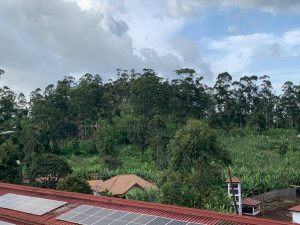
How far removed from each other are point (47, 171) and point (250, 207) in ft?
66.6

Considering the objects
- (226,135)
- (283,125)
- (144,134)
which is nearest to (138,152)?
(144,134)

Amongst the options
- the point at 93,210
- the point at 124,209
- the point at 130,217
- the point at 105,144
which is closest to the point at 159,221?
the point at 130,217

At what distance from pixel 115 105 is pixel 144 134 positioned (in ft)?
81.1

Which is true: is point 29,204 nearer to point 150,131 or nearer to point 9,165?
point 9,165

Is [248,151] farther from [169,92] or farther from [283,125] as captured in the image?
[283,125]

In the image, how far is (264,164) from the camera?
63219 mm

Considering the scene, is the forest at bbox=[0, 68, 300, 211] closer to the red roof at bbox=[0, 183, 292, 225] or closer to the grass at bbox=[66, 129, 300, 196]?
the grass at bbox=[66, 129, 300, 196]

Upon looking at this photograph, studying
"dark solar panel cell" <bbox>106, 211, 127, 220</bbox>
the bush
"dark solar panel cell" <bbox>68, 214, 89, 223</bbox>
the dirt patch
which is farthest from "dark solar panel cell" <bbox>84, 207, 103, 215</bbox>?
→ the bush

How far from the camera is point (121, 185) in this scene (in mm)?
46438

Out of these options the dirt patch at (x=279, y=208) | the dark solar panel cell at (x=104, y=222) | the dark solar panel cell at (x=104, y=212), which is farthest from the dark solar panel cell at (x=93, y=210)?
the dirt patch at (x=279, y=208)

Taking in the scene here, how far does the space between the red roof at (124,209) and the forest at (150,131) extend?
15.4 m

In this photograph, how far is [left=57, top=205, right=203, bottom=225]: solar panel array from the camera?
610 inches

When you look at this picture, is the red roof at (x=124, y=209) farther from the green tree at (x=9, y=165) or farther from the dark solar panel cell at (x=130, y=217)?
the green tree at (x=9, y=165)

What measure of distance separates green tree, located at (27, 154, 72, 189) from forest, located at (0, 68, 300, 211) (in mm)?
98
